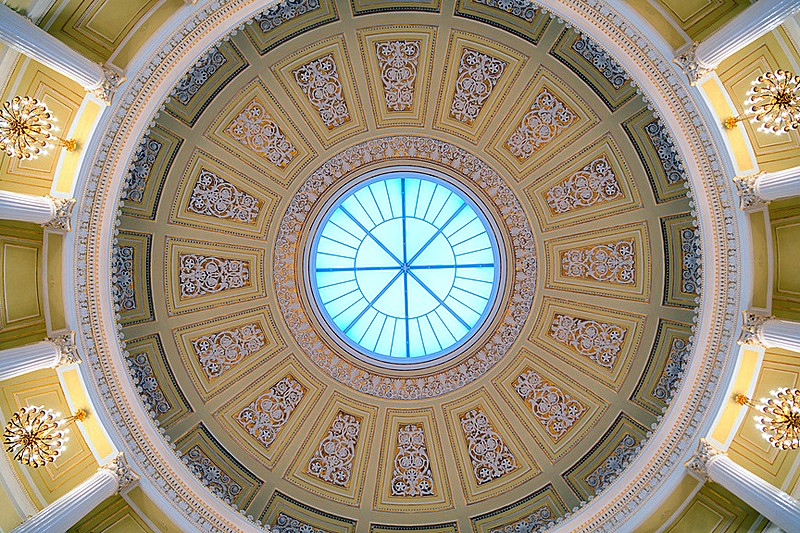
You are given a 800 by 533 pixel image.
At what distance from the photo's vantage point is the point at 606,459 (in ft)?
42.6

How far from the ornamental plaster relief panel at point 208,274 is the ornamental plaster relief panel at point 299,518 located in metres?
4.53

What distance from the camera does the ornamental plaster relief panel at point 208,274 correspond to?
13258mm

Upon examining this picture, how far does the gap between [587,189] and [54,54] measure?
10.3 meters

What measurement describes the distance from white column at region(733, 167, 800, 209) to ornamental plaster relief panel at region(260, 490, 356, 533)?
1023 cm

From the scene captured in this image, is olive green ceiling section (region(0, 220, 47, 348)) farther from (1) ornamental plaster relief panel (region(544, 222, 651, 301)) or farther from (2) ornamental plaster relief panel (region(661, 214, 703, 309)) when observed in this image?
(2) ornamental plaster relief panel (region(661, 214, 703, 309))

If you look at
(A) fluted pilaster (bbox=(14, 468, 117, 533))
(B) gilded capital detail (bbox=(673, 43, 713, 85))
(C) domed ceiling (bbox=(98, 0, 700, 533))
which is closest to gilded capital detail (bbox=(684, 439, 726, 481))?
(C) domed ceiling (bbox=(98, 0, 700, 533))

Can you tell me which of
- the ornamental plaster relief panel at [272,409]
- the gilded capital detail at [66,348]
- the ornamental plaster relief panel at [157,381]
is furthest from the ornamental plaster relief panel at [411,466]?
the gilded capital detail at [66,348]

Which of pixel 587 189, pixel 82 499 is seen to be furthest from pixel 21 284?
pixel 587 189

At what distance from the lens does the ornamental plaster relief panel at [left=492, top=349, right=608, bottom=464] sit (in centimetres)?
1360

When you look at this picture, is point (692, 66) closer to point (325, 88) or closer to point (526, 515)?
point (325, 88)

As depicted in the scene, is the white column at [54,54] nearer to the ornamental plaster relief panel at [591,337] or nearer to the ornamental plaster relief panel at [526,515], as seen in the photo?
the ornamental plaster relief panel at [591,337]

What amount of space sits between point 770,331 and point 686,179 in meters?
3.05

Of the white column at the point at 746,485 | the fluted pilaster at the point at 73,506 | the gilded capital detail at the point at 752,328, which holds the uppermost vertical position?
the gilded capital detail at the point at 752,328

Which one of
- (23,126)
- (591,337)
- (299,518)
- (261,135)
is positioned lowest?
(299,518)
